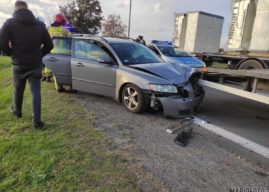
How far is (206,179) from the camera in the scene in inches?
131

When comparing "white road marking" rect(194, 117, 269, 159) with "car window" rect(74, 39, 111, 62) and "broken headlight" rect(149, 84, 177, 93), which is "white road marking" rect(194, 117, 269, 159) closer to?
"broken headlight" rect(149, 84, 177, 93)

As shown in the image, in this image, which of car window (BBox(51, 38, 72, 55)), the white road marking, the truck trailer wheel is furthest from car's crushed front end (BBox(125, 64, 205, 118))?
the truck trailer wheel

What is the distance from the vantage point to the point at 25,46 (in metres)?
4.35

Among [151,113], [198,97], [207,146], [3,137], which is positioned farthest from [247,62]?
[3,137]

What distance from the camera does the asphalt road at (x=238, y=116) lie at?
17.5 feet

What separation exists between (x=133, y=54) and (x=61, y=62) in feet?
6.13

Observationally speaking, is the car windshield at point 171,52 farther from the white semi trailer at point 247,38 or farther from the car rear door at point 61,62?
the car rear door at point 61,62

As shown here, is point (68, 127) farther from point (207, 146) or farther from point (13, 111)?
point (207, 146)

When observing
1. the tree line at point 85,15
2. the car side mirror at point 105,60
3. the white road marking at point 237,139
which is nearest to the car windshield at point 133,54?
the car side mirror at point 105,60

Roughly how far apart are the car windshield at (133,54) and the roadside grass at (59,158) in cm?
172

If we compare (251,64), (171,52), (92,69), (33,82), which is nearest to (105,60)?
(92,69)

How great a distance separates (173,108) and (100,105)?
1819 mm

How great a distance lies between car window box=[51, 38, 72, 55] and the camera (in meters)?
7.24

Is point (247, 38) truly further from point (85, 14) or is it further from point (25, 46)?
point (85, 14)
